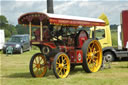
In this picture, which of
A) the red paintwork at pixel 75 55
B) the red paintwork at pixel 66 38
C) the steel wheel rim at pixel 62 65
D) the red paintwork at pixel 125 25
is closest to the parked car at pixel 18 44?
the red paintwork at pixel 125 25

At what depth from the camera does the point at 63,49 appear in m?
9.55

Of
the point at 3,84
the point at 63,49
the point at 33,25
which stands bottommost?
the point at 3,84

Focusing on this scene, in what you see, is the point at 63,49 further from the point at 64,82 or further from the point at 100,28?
the point at 100,28

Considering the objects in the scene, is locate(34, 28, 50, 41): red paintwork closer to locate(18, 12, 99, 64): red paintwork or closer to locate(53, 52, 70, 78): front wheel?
locate(18, 12, 99, 64): red paintwork

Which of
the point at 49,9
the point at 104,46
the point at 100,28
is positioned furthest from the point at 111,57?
the point at 49,9

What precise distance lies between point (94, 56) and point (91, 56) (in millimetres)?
301

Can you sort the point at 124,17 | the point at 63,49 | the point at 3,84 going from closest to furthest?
the point at 3,84, the point at 63,49, the point at 124,17

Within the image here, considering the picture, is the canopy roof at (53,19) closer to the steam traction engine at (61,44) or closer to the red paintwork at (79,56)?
the steam traction engine at (61,44)

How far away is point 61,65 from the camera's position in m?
8.61

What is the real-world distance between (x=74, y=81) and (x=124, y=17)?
771cm

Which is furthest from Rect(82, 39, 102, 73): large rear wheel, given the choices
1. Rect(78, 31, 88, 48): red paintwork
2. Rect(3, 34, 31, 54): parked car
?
Rect(3, 34, 31, 54): parked car

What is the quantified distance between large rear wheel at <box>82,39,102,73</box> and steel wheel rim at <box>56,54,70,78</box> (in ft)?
3.38

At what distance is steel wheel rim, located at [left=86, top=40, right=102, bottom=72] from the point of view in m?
10.3

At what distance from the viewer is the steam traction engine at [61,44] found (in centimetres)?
871
